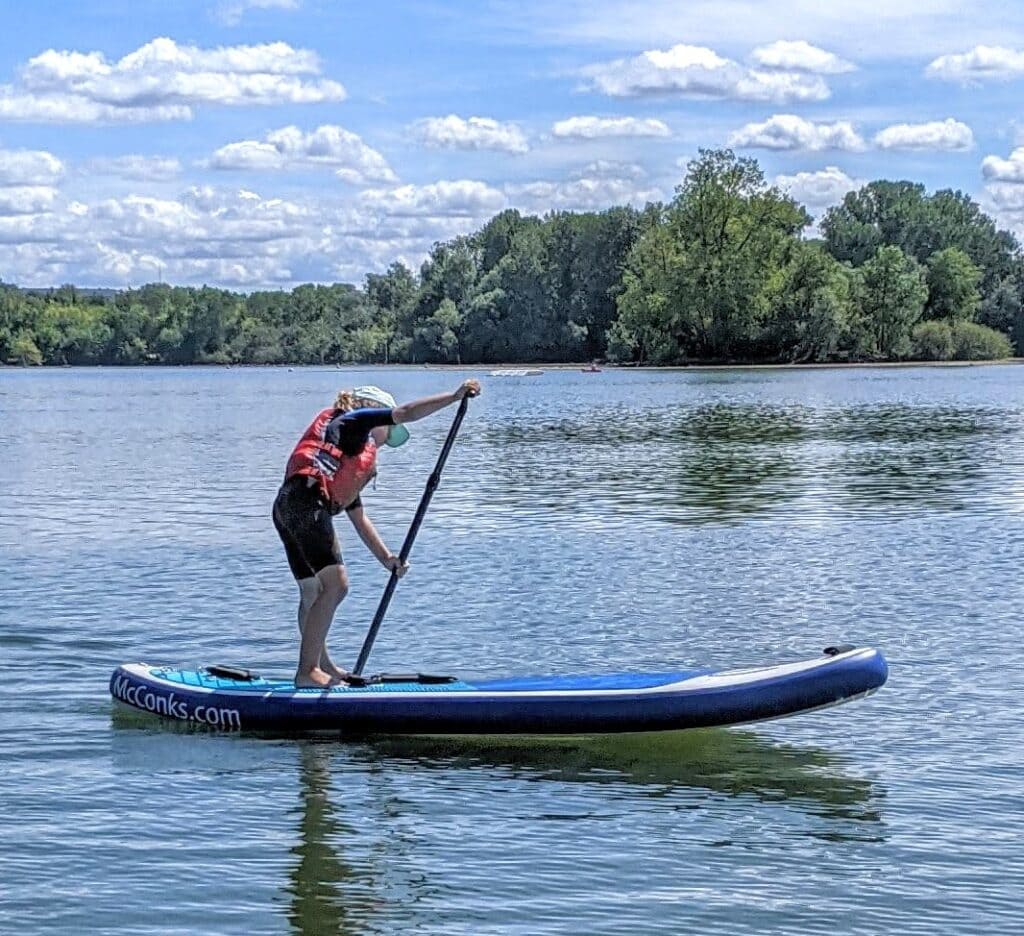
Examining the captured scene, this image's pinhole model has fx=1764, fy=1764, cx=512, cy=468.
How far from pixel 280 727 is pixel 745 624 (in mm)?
6026

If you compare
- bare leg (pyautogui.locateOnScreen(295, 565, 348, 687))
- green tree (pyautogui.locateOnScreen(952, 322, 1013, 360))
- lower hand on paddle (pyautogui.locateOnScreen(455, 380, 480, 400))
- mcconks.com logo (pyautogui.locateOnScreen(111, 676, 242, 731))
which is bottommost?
mcconks.com logo (pyautogui.locateOnScreen(111, 676, 242, 731))

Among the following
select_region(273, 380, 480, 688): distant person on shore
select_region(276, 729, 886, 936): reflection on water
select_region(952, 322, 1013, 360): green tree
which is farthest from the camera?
select_region(952, 322, 1013, 360): green tree

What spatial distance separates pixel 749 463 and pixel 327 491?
2666cm

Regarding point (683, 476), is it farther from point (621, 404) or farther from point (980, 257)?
point (980, 257)

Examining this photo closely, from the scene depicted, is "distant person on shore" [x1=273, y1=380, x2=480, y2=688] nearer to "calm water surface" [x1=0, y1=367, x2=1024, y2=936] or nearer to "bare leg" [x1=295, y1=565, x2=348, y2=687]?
"bare leg" [x1=295, y1=565, x2=348, y2=687]

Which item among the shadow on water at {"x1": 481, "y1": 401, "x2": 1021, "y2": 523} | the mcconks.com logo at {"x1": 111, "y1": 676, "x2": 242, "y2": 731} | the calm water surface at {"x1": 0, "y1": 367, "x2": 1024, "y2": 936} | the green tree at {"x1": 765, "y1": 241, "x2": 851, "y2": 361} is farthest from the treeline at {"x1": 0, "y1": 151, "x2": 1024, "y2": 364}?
the mcconks.com logo at {"x1": 111, "y1": 676, "x2": 242, "y2": 731}

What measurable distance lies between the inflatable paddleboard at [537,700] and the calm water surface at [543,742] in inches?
8.7

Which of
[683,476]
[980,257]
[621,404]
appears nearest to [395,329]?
[980,257]

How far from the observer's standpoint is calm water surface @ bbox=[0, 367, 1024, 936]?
912 cm

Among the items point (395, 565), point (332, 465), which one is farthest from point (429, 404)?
point (395, 565)

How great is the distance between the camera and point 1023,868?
30.5 ft

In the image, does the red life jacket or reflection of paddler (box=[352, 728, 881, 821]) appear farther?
the red life jacket

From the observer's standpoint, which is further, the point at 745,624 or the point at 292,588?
the point at 292,588

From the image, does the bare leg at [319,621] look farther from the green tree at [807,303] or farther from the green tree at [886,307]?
the green tree at [886,307]
